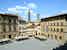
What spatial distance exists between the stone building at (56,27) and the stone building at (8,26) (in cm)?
1286

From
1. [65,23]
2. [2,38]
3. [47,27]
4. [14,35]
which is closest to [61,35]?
[65,23]

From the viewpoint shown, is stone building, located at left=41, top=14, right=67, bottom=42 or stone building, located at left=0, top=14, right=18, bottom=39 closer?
stone building, located at left=0, top=14, right=18, bottom=39

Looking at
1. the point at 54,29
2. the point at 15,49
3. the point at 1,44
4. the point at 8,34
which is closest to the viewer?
the point at 15,49

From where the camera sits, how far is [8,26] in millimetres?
41000

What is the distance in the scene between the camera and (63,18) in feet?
130

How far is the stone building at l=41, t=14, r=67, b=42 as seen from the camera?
39.4 metres

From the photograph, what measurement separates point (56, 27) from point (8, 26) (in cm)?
1583

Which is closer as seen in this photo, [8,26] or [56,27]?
[8,26]

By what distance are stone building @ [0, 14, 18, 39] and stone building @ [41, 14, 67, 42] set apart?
12.9 metres

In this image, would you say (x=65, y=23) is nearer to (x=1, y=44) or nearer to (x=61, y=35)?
(x=61, y=35)

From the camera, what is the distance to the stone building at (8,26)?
128ft

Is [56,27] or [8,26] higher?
[8,26]

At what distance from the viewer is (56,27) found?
43.3 meters

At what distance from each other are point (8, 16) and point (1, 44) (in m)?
9.93
